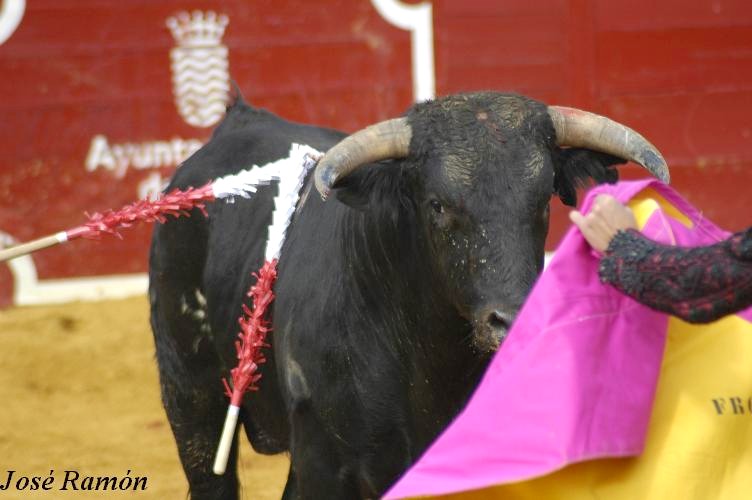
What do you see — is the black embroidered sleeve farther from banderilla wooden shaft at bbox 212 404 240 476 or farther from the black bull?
banderilla wooden shaft at bbox 212 404 240 476

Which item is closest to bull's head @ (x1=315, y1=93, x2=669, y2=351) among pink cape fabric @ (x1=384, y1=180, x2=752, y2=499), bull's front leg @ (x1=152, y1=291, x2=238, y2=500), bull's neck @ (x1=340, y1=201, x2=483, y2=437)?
bull's neck @ (x1=340, y1=201, x2=483, y2=437)

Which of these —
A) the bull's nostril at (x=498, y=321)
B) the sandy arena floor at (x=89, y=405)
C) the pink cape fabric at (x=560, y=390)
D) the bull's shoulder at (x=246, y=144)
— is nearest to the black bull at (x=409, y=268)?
the bull's nostril at (x=498, y=321)

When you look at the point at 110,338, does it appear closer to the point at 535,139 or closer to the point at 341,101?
the point at 341,101

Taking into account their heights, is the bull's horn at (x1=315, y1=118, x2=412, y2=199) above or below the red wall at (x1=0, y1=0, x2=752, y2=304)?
above

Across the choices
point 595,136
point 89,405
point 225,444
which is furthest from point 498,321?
point 89,405

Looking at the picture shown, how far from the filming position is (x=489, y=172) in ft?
9.27

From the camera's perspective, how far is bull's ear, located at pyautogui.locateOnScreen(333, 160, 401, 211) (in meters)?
3.05

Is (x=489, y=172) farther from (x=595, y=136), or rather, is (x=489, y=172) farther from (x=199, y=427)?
(x=199, y=427)

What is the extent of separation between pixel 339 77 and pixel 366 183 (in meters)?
4.36

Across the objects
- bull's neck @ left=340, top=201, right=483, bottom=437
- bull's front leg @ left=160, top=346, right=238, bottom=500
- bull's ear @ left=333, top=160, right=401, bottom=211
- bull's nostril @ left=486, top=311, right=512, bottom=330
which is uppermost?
bull's ear @ left=333, top=160, right=401, bottom=211

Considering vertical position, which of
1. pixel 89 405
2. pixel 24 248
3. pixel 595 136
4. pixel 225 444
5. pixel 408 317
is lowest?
pixel 89 405

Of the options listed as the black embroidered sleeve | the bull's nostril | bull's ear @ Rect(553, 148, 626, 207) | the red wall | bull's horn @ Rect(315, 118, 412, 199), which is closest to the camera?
the black embroidered sleeve

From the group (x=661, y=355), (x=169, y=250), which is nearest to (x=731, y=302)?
(x=661, y=355)

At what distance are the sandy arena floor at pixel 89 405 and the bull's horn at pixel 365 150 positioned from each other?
7.58 ft
